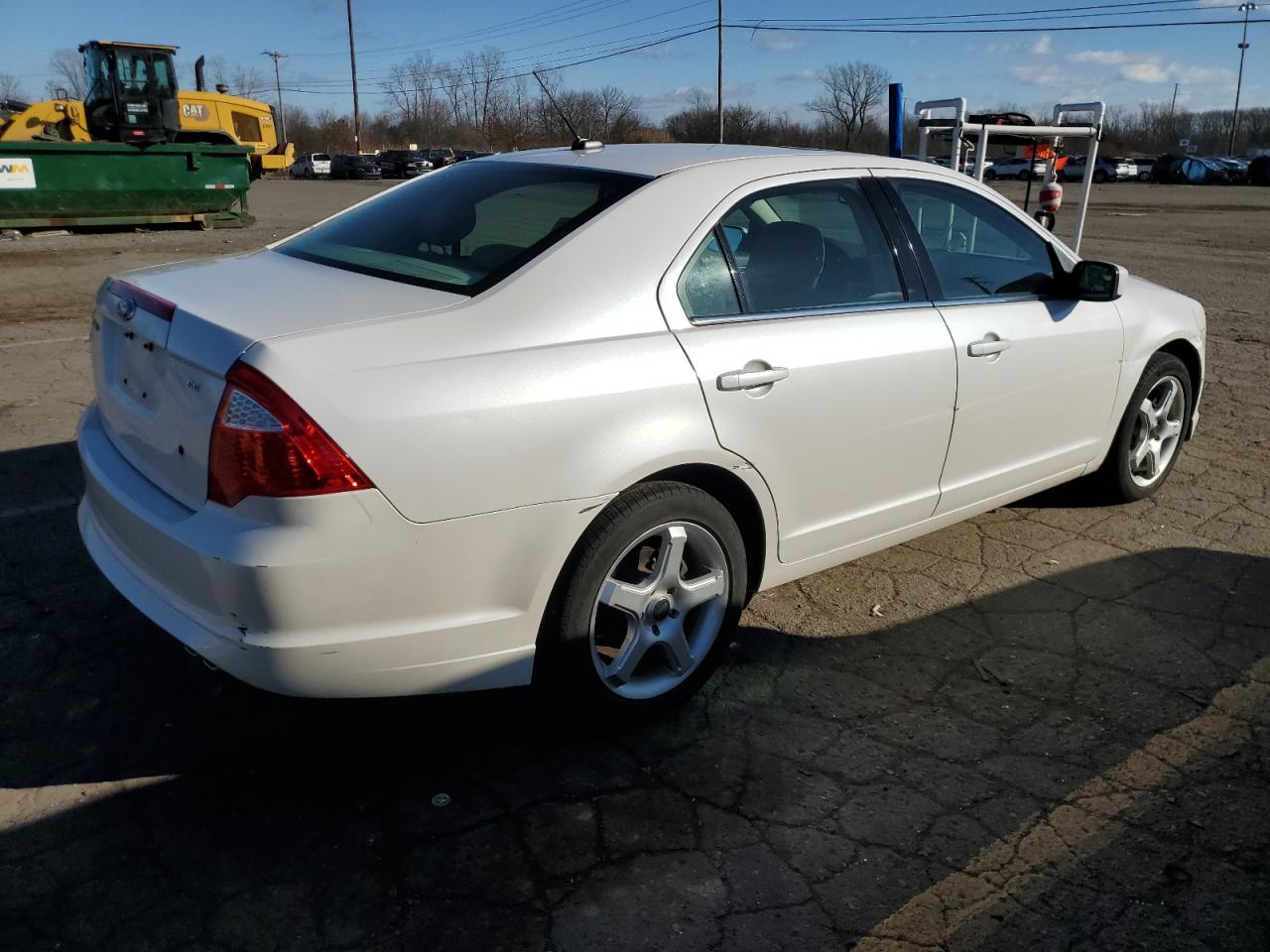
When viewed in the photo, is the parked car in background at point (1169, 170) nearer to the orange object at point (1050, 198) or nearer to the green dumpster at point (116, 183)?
the green dumpster at point (116, 183)

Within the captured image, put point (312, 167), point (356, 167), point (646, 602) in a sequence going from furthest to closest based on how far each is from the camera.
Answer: point (312, 167) < point (356, 167) < point (646, 602)

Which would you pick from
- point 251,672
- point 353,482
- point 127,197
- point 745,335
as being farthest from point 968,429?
point 127,197

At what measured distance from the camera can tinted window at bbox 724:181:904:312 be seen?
3.22 m

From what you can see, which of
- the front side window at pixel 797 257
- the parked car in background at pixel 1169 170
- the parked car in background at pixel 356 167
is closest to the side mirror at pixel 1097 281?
the front side window at pixel 797 257

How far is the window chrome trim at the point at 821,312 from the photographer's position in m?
3.01

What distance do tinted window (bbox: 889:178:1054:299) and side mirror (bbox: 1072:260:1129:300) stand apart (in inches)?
4.3

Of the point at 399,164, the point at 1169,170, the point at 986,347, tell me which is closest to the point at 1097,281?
the point at 986,347

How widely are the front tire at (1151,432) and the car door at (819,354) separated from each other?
1485 mm

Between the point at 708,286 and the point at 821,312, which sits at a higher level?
the point at 708,286

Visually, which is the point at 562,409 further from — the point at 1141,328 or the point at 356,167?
the point at 356,167

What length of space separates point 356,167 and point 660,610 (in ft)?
181

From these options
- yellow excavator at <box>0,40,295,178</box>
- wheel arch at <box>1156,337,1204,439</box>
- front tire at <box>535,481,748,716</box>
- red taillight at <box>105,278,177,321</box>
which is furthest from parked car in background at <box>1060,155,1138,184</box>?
red taillight at <box>105,278,177,321</box>

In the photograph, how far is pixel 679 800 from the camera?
2744mm

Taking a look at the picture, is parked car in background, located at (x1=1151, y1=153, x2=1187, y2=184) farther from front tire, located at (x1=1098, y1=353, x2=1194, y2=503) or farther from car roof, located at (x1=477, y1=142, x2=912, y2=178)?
car roof, located at (x1=477, y1=142, x2=912, y2=178)
